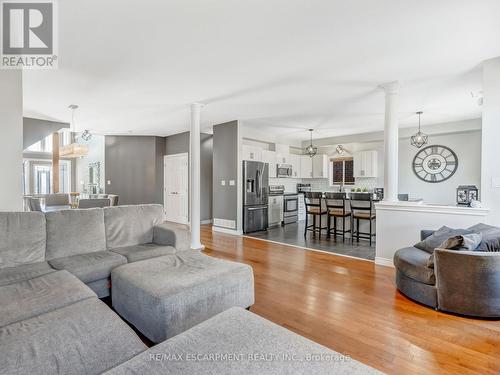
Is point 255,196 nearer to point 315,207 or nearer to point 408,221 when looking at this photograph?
point 315,207

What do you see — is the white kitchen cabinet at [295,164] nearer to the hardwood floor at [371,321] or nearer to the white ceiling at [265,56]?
the white ceiling at [265,56]

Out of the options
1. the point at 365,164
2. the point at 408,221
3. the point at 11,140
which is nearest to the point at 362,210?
the point at 408,221

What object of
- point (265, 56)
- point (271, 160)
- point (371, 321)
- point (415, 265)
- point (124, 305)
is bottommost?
point (371, 321)

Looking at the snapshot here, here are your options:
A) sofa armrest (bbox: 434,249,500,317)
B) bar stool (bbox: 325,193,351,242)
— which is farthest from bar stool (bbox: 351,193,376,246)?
→ sofa armrest (bbox: 434,249,500,317)

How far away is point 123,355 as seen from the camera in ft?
3.97

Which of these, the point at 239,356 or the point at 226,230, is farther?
the point at 226,230

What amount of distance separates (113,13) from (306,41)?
172 centimetres

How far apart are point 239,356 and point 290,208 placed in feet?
21.4

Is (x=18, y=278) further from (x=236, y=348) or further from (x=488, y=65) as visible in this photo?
(x=488, y=65)

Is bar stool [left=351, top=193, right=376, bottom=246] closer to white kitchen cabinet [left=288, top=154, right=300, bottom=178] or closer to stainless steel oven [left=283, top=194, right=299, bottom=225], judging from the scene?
stainless steel oven [left=283, top=194, right=299, bottom=225]

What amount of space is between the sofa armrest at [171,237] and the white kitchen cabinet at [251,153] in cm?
337

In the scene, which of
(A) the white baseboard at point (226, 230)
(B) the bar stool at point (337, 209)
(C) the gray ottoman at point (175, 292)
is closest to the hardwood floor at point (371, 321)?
(C) the gray ottoman at point (175, 292)

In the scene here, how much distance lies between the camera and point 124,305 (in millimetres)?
2090

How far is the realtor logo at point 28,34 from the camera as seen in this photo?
2236 mm
